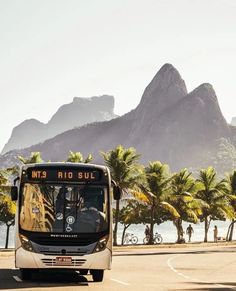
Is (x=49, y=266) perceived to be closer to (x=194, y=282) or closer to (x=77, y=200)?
(x=77, y=200)

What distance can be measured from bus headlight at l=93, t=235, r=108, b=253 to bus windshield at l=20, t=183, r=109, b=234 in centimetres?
26

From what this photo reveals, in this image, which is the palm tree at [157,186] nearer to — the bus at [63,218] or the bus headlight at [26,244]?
the bus at [63,218]

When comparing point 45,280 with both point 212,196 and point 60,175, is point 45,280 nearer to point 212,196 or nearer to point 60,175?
point 60,175

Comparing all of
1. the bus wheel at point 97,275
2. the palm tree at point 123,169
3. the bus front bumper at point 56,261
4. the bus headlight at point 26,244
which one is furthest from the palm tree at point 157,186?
the bus headlight at point 26,244

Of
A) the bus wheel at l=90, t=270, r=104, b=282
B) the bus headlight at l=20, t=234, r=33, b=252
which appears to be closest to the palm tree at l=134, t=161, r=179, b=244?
the bus wheel at l=90, t=270, r=104, b=282

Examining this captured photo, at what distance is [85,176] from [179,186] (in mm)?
49864

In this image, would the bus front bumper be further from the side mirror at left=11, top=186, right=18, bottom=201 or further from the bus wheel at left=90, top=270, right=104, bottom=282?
the side mirror at left=11, top=186, right=18, bottom=201

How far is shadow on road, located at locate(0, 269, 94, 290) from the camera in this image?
16447 mm

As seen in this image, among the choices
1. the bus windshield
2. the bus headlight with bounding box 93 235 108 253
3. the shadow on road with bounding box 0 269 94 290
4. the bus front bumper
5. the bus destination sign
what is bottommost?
the shadow on road with bounding box 0 269 94 290

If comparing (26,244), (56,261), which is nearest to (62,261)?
(56,261)

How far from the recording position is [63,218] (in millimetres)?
17391

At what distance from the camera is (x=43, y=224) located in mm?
17312

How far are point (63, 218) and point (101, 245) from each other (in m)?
1.18

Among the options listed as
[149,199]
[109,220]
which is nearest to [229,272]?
[109,220]
